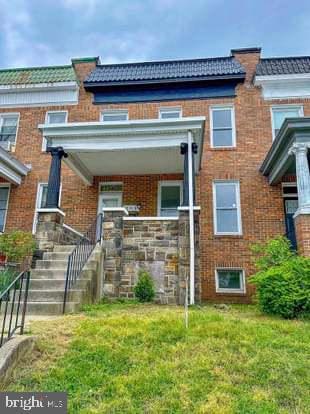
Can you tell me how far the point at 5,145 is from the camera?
40.8ft

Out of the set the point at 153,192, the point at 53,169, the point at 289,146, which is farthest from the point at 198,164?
the point at 53,169

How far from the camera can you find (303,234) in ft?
24.9

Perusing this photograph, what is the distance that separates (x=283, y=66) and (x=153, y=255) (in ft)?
29.6

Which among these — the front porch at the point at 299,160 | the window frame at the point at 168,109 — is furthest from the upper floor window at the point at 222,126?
the front porch at the point at 299,160

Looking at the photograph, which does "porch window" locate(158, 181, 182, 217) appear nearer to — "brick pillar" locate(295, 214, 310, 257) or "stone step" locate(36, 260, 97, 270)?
"stone step" locate(36, 260, 97, 270)

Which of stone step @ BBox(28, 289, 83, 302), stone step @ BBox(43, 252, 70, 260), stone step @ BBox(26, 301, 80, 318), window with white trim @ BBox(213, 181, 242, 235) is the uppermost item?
window with white trim @ BBox(213, 181, 242, 235)

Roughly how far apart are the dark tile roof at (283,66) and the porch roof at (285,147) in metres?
3.86

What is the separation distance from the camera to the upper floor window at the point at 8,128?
1270 cm

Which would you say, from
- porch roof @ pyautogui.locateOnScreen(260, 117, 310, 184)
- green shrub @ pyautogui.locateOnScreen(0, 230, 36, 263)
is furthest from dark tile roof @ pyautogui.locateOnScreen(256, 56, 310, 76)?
green shrub @ pyautogui.locateOnScreen(0, 230, 36, 263)

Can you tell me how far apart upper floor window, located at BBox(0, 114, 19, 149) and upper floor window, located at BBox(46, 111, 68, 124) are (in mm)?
1287

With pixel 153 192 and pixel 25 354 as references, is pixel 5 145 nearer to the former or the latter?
pixel 153 192

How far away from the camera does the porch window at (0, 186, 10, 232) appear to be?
11733 millimetres

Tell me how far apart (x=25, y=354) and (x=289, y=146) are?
7.63 metres

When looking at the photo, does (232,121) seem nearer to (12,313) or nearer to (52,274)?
(52,274)
